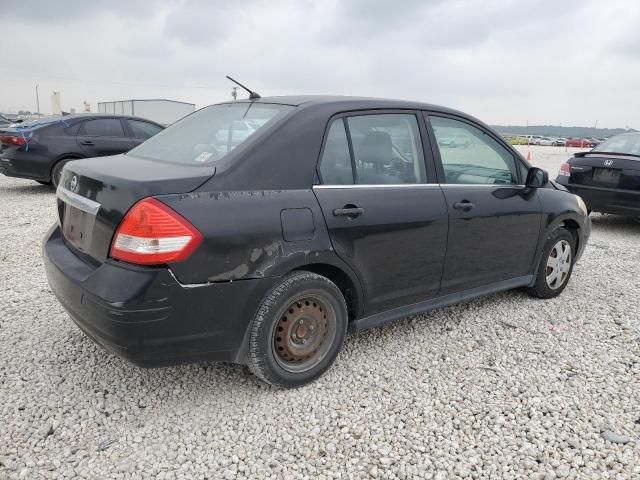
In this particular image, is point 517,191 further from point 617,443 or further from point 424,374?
point 617,443

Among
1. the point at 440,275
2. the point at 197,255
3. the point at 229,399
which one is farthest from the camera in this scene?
the point at 440,275

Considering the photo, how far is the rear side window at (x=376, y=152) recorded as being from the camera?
2.92m

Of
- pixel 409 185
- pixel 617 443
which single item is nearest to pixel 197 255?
pixel 409 185

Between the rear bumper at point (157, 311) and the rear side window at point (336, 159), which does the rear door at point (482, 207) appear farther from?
the rear bumper at point (157, 311)

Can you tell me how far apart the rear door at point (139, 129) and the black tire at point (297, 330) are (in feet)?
24.9

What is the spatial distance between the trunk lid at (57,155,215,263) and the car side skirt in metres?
1.33

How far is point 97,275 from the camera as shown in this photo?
7.91 ft

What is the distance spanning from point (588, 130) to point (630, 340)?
119512mm

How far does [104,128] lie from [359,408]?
8.22 m

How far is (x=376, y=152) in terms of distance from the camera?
3129mm

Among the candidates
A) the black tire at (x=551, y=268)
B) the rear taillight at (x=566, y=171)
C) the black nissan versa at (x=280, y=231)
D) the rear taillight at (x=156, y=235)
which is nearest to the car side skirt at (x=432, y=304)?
the black nissan versa at (x=280, y=231)

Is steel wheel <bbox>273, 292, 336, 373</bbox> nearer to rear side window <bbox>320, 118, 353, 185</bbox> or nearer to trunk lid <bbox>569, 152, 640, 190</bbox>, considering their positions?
rear side window <bbox>320, 118, 353, 185</bbox>

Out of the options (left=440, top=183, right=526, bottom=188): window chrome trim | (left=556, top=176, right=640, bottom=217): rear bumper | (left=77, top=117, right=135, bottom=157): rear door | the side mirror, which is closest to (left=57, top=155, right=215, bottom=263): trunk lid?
(left=440, top=183, right=526, bottom=188): window chrome trim

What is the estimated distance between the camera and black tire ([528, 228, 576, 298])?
14.0ft
